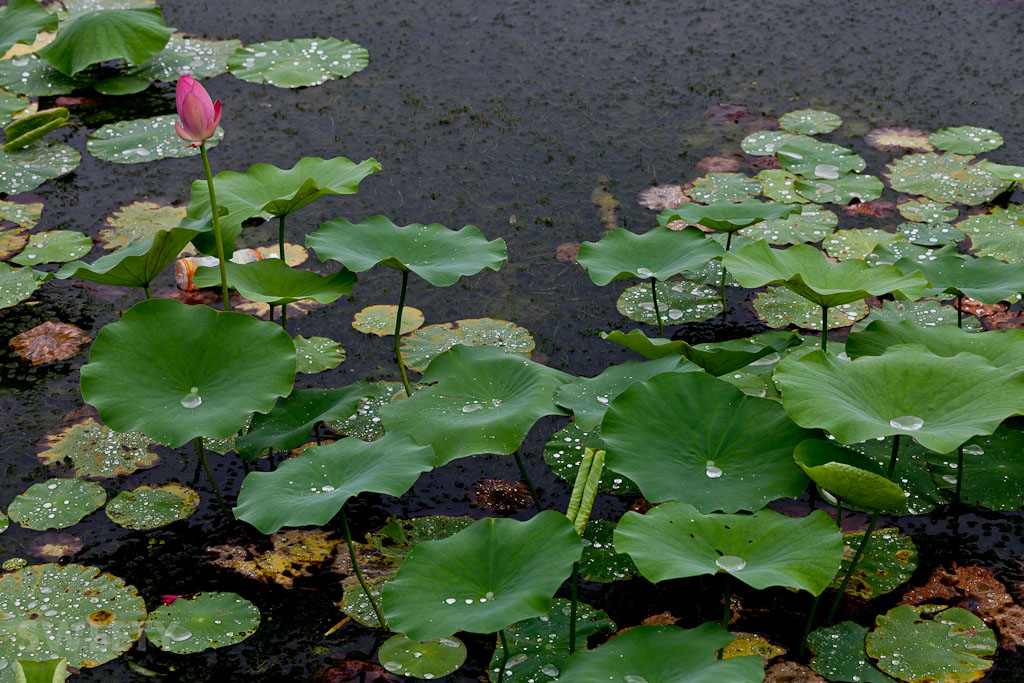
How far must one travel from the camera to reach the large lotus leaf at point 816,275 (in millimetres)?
1603

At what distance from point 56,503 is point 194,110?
2.42 feet

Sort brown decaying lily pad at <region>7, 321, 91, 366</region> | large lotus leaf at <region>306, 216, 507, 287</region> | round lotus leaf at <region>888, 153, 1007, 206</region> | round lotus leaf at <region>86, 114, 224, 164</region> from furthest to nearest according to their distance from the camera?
1. round lotus leaf at <region>86, 114, 224, 164</region>
2. round lotus leaf at <region>888, 153, 1007, 206</region>
3. brown decaying lily pad at <region>7, 321, 91, 366</region>
4. large lotus leaf at <region>306, 216, 507, 287</region>

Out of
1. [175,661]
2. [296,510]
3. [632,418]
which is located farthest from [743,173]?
[175,661]

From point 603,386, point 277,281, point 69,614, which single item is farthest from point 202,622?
point 603,386

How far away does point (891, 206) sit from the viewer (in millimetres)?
2430

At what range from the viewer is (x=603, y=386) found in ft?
5.27

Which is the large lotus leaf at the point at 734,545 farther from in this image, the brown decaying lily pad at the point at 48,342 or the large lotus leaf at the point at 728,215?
the brown decaying lily pad at the point at 48,342

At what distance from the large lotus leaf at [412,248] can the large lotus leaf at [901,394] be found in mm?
602

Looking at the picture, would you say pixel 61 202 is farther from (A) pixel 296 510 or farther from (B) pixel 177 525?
(A) pixel 296 510

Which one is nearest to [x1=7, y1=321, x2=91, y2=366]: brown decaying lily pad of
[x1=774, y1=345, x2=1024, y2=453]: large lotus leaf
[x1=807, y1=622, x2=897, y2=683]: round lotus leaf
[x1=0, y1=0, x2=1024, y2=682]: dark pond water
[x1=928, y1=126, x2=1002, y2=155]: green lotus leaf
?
[x1=0, y1=0, x2=1024, y2=682]: dark pond water

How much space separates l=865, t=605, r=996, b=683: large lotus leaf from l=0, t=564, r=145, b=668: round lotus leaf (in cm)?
113

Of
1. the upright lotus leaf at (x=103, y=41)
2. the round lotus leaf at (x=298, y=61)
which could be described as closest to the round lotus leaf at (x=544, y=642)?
the round lotus leaf at (x=298, y=61)

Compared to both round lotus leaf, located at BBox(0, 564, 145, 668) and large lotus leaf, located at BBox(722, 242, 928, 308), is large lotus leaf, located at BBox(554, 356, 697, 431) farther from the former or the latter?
round lotus leaf, located at BBox(0, 564, 145, 668)

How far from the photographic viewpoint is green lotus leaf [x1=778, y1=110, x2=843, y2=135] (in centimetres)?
269
